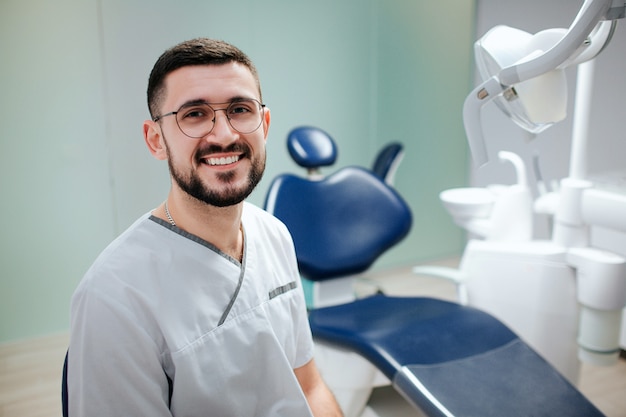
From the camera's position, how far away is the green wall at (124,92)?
5.96 ft

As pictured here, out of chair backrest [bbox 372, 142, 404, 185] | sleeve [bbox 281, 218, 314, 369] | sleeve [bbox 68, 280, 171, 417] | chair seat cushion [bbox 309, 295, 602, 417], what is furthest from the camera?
chair backrest [bbox 372, 142, 404, 185]

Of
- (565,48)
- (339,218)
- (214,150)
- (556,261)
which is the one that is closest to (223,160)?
(214,150)

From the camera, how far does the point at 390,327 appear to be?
1504mm

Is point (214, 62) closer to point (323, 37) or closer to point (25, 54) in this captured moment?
point (25, 54)

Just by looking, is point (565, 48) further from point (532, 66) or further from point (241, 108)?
point (241, 108)

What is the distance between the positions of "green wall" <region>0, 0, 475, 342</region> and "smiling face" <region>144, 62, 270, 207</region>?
3.50ft

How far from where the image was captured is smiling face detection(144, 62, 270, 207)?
854 mm

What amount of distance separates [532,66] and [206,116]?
20.3 inches

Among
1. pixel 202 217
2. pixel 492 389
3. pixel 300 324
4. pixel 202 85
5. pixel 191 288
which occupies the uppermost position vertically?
pixel 202 85

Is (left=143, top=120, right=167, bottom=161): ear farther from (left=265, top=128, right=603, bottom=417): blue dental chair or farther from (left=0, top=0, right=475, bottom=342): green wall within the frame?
(left=0, top=0, right=475, bottom=342): green wall

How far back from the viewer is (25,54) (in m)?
1.88

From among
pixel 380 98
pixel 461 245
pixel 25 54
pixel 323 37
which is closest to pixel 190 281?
pixel 25 54

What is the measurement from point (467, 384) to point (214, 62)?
35.9 inches

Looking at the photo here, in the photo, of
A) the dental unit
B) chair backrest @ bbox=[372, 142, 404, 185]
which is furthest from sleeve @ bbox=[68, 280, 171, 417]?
chair backrest @ bbox=[372, 142, 404, 185]
